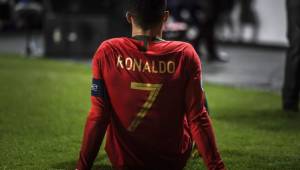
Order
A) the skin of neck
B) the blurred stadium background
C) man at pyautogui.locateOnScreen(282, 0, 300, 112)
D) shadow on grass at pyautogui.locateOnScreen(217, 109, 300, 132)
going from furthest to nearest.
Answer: man at pyautogui.locateOnScreen(282, 0, 300, 112) < shadow on grass at pyautogui.locateOnScreen(217, 109, 300, 132) < the blurred stadium background < the skin of neck

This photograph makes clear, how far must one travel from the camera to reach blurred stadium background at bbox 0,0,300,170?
4.73m

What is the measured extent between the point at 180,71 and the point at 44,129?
2.38 m

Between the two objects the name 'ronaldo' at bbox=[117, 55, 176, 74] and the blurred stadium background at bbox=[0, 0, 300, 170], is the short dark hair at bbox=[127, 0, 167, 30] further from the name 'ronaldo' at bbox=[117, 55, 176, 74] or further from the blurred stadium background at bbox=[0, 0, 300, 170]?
the blurred stadium background at bbox=[0, 0, 300, 170]

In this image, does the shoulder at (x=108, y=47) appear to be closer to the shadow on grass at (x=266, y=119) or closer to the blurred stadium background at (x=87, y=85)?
the blurred stadium background at (x=87, y=85)

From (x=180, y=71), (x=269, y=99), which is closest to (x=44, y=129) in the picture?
(x=180, y=71)

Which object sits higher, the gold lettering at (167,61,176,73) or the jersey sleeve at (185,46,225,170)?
the gold lettering at (167,61,176,73)

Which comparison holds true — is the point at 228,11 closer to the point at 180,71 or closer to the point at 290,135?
the point at 290,135

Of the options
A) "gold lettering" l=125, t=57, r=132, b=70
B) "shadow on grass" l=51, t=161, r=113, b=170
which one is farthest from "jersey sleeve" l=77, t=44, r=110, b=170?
"shadow on grass" l=51, t=161, r=113, b=170

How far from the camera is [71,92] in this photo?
24.9 feet

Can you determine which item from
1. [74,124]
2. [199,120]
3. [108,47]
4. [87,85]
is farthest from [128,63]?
[87,85]

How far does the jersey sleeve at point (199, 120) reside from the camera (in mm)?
3277

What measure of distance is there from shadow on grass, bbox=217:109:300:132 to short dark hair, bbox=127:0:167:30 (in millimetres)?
2669

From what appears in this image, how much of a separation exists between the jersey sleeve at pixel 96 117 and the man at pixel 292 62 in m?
3.34

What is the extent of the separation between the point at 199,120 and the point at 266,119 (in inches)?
119
